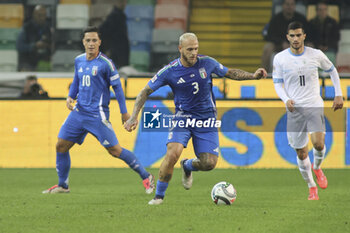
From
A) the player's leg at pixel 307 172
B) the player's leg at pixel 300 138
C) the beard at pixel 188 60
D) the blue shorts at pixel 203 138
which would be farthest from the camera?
the player's leg at pixel 300 138

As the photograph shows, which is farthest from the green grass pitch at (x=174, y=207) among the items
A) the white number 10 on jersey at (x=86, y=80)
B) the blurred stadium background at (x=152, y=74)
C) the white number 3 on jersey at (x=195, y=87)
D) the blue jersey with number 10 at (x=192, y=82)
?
the blurred stadium background at (x=152, y=74)

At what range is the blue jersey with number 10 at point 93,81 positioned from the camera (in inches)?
339

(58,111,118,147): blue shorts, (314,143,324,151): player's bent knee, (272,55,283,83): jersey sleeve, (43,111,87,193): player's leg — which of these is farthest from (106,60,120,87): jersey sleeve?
(314,143,324,151): player's bent knee

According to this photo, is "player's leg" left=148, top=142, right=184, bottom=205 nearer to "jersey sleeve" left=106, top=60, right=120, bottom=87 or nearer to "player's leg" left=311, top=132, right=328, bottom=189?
"jersey sleeve" left=106, top=60, right=120, bottom=87

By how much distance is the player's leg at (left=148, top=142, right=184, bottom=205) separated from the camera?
24.0ft

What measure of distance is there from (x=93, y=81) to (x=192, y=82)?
163 centimetres

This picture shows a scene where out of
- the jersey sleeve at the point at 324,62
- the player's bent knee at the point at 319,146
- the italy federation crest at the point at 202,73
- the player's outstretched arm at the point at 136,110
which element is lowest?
the player's bent knee at the point at 319,146

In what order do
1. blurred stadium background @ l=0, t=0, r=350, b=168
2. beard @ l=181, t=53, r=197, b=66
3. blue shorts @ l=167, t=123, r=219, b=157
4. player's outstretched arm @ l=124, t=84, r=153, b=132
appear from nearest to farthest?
player's outstretched arm @ l=124, t=84, r=153, b=132 < beard @ l=181, t=53, r=197, b=66 < blue shorts @ l=167, t=123, r=219, b=157 < blurred stadium background @ l=0, t=0, r=350, b=168

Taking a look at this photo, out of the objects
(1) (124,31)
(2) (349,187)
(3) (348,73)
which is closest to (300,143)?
(2) (349,187)

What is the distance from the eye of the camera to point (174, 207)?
7.27 m

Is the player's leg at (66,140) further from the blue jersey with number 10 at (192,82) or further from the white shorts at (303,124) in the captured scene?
the white shorts at (303,124)

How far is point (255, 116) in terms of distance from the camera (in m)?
12.5

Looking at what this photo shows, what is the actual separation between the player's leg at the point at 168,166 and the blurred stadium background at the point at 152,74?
513cm

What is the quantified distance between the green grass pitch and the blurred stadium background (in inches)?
57.6
